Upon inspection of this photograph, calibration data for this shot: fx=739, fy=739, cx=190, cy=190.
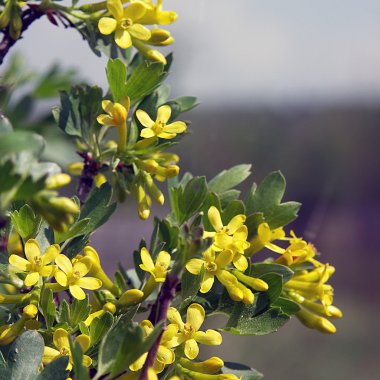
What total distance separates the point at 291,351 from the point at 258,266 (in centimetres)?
596

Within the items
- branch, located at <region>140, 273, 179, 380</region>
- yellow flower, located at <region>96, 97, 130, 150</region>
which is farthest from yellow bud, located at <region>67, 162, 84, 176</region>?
branch, located at <region>140, 273, 179, 380</region>

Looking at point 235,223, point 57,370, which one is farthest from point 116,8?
point 57,370

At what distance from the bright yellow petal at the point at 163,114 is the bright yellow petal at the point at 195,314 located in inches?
7.0

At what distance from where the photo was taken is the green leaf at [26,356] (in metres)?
0.53

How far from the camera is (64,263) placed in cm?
57

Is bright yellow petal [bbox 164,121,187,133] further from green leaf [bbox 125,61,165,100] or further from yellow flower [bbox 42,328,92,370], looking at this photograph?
yellow flower [bbox 42,328,92,370]

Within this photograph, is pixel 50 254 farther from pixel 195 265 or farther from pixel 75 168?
pixel 75 168

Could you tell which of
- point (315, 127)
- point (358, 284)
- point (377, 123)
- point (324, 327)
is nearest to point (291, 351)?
point (358, 284)

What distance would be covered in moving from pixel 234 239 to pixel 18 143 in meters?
0.24

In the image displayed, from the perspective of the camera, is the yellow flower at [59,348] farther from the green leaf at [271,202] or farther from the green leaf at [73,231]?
the green leaf at [271,202]

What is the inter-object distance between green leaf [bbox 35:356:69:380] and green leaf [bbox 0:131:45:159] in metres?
0.17

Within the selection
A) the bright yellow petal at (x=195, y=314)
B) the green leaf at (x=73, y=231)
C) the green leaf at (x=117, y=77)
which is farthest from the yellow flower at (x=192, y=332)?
the green leaf at (x=117, y=77)

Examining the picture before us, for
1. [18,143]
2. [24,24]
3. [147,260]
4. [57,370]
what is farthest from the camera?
[24,24]

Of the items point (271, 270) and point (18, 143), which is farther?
point (271, 270)
